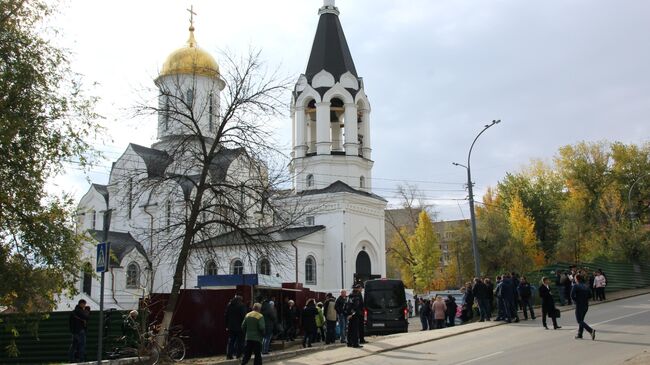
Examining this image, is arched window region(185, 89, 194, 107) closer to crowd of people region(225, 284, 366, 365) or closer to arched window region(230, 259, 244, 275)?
crowd of people region(225, 284, 366, 365)

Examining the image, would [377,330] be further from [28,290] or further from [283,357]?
[28,290]

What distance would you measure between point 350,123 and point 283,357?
31.1 meters

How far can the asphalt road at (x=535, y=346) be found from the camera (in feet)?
43.3

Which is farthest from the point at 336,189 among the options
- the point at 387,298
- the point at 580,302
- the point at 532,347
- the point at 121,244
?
the point at 532,347

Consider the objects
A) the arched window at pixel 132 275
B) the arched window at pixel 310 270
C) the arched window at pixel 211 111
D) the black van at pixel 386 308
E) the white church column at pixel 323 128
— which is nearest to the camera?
the arched window at pixel 211 111

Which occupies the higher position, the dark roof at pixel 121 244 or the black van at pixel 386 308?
the dark roof at pixel 121 244

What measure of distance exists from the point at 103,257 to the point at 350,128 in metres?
33.9

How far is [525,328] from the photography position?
19750mm

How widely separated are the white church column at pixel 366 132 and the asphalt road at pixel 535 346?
2726cm

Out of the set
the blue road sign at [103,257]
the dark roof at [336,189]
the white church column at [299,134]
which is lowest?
the blue road sign at [103,257]

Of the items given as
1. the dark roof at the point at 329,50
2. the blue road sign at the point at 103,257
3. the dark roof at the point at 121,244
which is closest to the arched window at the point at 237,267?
the dark roof at the point at 121,244

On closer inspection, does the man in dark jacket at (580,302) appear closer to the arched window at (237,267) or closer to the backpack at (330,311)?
the backpack at (330,311)

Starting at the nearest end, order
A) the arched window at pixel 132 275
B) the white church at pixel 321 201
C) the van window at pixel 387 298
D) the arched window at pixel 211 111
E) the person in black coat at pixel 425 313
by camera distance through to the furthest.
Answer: the arched window at pixel 211 111
the van window at pixel 387 298
the person in black coat at pixel 425 313
the white church at pixel 321 201
the arched window at pixel 132 275

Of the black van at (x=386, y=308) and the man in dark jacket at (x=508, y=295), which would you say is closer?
the man in dark jacket at (x=508, y=295)
